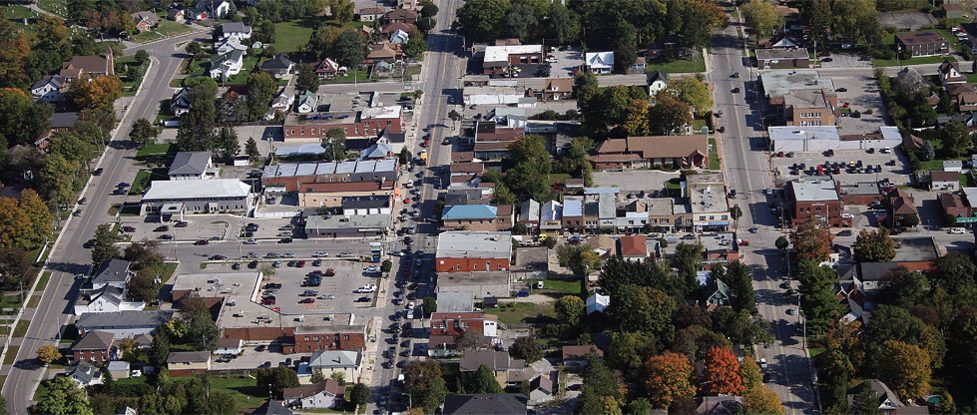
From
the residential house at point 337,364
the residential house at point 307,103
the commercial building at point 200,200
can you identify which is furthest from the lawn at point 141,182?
the residential house at point 337,364

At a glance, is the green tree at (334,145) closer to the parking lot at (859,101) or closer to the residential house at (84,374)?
the residential house at (84,374)

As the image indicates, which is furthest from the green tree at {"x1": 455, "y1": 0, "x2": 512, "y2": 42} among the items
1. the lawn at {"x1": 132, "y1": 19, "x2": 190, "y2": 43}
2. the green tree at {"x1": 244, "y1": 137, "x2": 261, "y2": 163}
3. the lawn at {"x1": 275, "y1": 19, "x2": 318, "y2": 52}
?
the green tree at {"x1": 244, "y1": 137, "x2": 261, "y2": 163}

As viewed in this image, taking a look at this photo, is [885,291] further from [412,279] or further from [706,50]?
[706,50]

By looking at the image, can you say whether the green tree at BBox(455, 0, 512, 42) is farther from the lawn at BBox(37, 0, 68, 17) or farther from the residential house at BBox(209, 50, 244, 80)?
the lawn at BBox(37, 0, 68, 17)

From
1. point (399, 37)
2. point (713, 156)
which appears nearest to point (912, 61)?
point (713, 156)

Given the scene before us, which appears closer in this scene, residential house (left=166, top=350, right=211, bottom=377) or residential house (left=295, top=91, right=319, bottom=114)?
residential house (left=166, top=350, right=211, bottom=377)

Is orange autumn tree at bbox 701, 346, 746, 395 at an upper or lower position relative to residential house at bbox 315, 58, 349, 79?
lower
